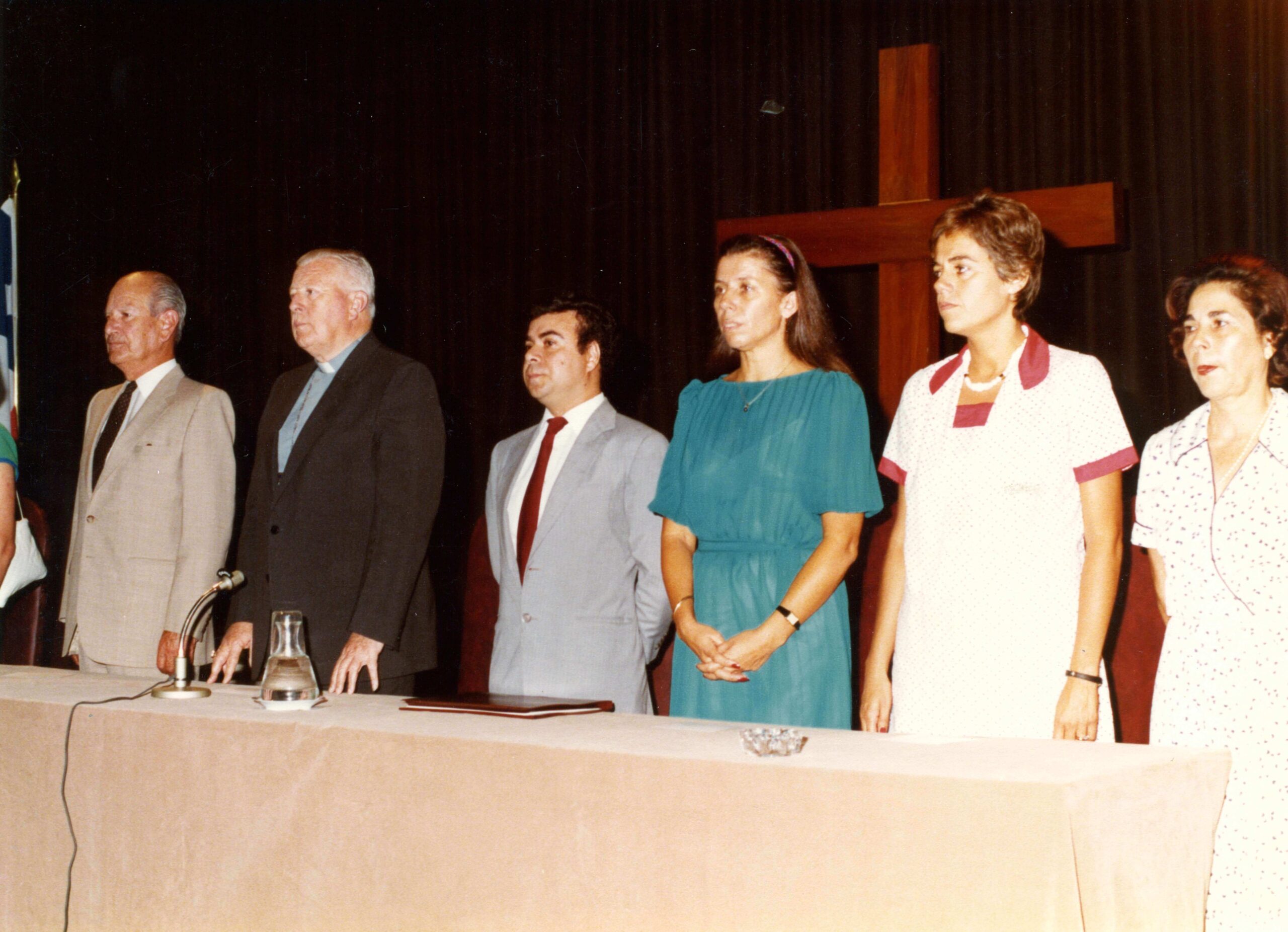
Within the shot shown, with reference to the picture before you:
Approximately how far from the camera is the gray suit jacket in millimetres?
2881

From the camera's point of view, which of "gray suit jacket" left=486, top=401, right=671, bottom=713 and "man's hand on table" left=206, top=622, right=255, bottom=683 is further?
"gray suit jacket" left=486, top=401, right=671, bottom=713

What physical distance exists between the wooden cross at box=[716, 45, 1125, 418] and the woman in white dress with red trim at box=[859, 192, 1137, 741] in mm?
694

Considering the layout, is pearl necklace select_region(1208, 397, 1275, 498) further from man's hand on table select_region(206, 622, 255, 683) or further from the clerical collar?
man's hand on table select_region(206, 622, 255, 683)

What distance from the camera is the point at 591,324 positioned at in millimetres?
3242

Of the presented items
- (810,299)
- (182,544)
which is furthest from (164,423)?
(810,299)

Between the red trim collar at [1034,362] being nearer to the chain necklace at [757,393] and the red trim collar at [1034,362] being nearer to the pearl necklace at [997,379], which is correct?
the pearl necklace at [997,379]

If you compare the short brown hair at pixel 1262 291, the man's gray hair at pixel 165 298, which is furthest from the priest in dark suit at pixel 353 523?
the short brown hair at pixel 1262 291

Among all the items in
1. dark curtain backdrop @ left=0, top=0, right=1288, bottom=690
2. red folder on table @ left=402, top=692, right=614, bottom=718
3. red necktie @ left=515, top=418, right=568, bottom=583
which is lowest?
red folder on table @ left=402, top=692, right=614, bottom=718

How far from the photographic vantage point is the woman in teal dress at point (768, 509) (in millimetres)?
2465

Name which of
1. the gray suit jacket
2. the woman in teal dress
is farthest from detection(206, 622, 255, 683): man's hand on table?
the woman in teal dress

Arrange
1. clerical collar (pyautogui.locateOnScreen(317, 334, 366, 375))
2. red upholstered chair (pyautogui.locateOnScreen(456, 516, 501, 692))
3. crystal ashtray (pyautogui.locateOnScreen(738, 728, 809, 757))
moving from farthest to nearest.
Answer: red upholstered chair (pyautogui.locateOnScreen(456, 516, 501, 692)) < clerical collar (pyautogui.locateOnScreen(317, 334, 366, 375)) < crystal ashtray (pyautogui.locateOnScreen(738, 728, 809, 757))

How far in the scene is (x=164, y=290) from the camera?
3498 millimetres

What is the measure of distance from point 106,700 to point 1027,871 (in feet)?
5.05

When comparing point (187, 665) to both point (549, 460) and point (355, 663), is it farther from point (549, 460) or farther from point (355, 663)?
point (549, 460)
